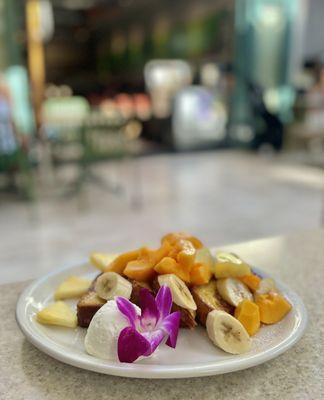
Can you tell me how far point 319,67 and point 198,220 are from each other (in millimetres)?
4533

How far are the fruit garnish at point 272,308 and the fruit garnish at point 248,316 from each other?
0.09 ft

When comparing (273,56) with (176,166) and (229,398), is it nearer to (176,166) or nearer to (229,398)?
(176,166)

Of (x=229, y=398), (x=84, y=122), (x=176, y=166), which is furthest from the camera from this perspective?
(x=176, y=166)

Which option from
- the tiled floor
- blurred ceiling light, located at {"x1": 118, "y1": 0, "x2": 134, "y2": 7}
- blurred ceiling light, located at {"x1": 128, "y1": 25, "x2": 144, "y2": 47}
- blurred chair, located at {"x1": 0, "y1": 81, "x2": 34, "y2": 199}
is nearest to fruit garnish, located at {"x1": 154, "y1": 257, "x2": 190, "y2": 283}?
the tiled floor

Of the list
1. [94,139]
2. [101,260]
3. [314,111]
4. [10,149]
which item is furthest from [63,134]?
[101,260]

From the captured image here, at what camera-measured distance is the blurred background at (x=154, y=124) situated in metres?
3.58

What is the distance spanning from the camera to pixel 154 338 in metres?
0.61

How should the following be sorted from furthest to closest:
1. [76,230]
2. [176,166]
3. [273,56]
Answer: [273,56]
[176,166]
[76,230]

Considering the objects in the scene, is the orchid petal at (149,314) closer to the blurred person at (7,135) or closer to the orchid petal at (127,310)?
the orchid petal at (127,310)

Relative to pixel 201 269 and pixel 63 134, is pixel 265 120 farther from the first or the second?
pixel 201 269

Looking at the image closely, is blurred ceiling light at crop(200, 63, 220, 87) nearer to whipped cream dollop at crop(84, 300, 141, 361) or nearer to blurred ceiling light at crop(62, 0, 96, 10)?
blurred ceiling light at crop(62, 0, 96, 10)

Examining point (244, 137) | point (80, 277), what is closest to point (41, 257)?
point (80, 277)

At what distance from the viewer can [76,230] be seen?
3404 millimetres

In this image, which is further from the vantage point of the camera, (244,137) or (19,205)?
(244,137)
